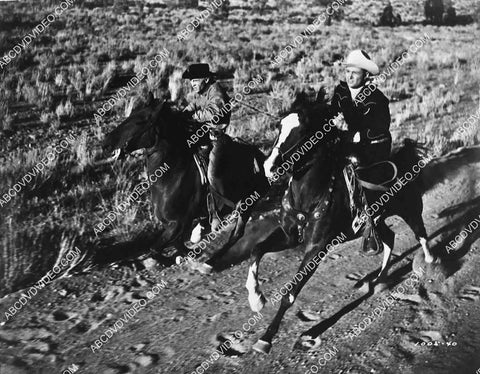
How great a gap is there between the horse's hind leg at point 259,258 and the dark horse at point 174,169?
1135 mm

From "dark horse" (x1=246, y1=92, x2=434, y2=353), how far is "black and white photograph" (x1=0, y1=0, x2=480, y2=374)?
20 mm

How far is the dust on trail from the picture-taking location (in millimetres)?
4020

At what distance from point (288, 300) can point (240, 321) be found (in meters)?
0.58

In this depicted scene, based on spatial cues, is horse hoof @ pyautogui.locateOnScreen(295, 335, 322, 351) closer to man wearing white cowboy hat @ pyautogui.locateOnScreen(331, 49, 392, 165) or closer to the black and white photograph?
the black and white photograph

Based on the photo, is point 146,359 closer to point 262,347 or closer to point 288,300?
point 262,347

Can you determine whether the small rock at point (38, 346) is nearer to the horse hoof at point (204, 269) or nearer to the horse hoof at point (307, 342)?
the horse hoof at point (204, 269)

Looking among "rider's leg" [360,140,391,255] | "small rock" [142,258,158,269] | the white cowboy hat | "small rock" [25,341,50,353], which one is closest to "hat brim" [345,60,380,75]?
the white cowboy hat

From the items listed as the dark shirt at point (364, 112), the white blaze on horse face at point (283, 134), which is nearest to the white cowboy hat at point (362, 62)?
the dark shirt at point (364, 112)

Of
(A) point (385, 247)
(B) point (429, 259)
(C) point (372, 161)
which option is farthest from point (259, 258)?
(B) point (429, 259)

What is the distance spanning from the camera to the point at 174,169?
216 inches

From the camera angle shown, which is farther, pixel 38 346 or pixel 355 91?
pixel 355 91

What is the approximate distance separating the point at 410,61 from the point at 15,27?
299 inches

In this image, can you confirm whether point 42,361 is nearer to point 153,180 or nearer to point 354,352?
point 153,180

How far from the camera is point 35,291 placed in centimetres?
496
